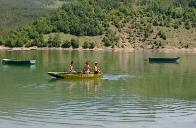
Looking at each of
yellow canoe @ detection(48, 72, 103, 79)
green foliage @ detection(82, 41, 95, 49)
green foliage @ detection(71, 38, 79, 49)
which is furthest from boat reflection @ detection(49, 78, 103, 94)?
green foliage @ detection(71, 38, 79, 49)

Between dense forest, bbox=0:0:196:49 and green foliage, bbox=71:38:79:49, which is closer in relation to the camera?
green foliage, bbox=71:38:79:49

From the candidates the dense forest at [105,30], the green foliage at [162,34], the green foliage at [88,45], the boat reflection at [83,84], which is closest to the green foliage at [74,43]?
the dense forest at [105,30]

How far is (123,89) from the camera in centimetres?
6228

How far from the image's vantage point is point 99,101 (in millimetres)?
51312

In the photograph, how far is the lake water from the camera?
133ft

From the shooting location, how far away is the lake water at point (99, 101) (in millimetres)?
40688

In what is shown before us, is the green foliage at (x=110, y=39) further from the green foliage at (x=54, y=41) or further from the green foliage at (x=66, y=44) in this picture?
the green foliage at (x=54, y=41)

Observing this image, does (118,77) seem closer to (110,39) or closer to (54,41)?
(54,41)

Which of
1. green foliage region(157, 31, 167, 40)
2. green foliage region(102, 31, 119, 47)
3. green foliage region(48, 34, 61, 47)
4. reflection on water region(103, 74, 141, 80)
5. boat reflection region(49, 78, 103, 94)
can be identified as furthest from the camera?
green foliage region(157, 31, 167, 40)

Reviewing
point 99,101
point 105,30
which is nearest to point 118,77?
point 99,101

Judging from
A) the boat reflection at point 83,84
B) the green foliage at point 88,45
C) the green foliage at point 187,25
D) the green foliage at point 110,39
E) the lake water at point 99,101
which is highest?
the green foliage at point 187,25

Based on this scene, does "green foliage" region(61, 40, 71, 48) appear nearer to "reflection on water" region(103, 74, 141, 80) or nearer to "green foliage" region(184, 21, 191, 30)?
"green foliage" region(184, 21, 191, 30)

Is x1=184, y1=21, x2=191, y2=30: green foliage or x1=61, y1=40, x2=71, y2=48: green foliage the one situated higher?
x1=184, y1=21, x2=191, y2=30: green foliage

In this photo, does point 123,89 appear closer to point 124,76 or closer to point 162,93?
point 162,93
